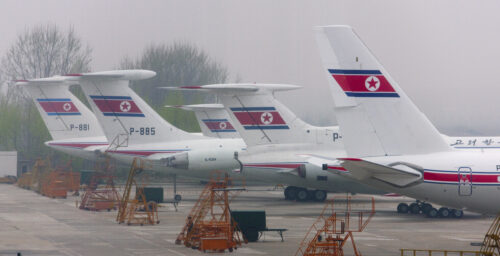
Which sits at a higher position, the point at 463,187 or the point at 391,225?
the point at 463,187

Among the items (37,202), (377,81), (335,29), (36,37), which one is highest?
(36,37)

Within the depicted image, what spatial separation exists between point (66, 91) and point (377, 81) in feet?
162

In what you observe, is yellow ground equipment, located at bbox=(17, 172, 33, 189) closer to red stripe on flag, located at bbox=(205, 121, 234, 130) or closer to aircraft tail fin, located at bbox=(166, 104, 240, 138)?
aircraft tail fin, located at bbox=(166, 104, 240, 138)

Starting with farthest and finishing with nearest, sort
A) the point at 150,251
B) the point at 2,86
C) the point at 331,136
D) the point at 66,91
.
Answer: the point at 2,86 < the point at 66,91 < the point at 331,136 < the point at 150,251

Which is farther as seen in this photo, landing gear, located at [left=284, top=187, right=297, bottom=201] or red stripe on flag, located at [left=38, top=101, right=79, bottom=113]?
red stripe on flag, located at [left=38, top=101, right=79, bottom=113]

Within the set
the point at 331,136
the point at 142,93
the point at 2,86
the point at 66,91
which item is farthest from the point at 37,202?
the point at 2,86

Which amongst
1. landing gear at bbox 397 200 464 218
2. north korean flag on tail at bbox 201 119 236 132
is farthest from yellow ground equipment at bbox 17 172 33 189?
landing gear at bbox 397 200 464 218

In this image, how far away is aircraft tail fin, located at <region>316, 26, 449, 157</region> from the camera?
103 feet

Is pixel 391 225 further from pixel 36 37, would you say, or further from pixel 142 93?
pixel 36 37

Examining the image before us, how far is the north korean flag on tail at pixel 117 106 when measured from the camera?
194ft

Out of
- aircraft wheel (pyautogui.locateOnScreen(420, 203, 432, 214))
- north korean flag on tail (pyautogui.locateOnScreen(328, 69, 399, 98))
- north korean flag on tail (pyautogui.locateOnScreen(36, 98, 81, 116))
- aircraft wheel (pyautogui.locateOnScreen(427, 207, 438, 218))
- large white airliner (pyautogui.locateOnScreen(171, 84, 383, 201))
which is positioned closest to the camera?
north korean flag on tail (pyautogui.locateOnScreen(328, 69, 399, 98))

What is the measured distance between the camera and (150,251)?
33.0 meters

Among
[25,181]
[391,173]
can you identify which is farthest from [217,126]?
[391,173]

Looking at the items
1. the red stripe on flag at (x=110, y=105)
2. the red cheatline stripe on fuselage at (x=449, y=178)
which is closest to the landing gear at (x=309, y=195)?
the red stripe on flag at (x=110, y=105)
